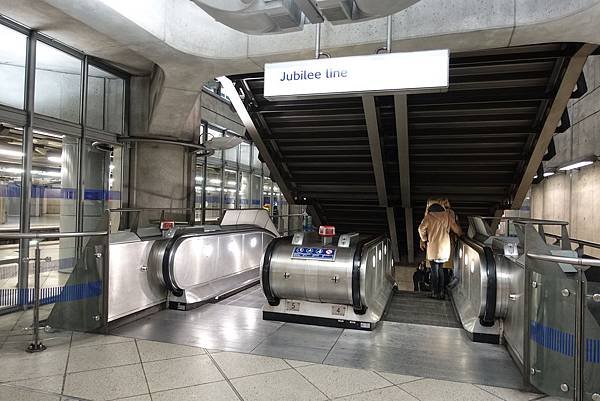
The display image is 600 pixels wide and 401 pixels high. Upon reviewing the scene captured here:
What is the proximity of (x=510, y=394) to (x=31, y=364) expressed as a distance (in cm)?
437

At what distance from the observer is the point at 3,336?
4.64 meters

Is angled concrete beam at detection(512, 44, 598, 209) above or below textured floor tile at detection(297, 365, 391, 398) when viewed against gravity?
above

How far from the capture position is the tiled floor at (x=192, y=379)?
3363mm

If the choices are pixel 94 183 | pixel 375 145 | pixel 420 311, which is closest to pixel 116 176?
pixel 94 183

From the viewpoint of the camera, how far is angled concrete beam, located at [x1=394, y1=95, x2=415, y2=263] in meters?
6.89

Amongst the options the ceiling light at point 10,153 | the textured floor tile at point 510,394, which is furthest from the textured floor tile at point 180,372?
the ceiling light at point 10,153

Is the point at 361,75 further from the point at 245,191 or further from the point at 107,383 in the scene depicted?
the point at 245,191

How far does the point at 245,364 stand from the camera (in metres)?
4.03

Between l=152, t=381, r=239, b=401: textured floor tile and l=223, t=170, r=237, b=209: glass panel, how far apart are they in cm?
1049

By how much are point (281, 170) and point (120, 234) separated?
4.95 meters

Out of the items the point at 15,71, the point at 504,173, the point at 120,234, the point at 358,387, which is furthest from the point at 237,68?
the point at 504,173

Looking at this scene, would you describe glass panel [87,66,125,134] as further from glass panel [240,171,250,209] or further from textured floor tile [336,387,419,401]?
textured floor tile [336,387,419,401]

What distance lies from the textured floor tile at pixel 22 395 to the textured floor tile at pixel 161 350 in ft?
3.03

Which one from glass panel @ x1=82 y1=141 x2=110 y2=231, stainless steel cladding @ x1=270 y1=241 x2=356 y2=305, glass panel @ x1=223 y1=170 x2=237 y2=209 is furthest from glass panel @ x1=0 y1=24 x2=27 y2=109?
glass panel @ x1=223 y1=170 x2=237 y2=209
